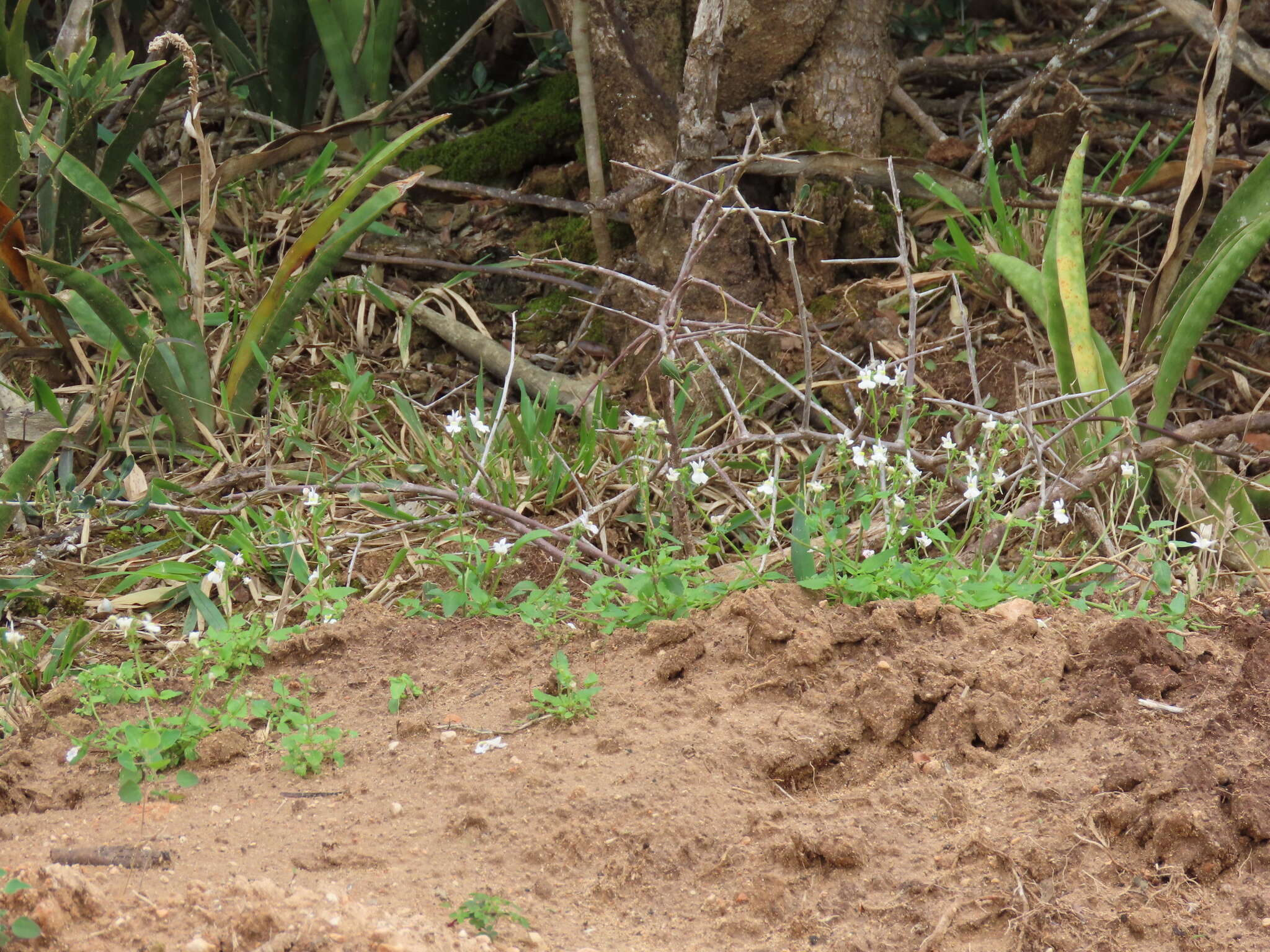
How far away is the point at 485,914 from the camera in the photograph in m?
1.46

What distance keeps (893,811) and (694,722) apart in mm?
359

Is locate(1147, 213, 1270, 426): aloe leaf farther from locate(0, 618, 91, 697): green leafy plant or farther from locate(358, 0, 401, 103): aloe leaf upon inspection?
locate(358, 0, 401, 103): aloe leaf

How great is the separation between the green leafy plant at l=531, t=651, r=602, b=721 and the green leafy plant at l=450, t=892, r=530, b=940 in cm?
45

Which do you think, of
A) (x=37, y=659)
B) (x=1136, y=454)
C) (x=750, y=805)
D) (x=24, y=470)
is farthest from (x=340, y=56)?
(x=750, y=805)

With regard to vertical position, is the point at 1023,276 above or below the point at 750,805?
above

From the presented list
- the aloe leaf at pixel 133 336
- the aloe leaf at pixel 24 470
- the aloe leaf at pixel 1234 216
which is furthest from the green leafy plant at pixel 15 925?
the aloe leaf at pixel 1234 216

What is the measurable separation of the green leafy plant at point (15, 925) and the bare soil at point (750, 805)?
0.03 metres

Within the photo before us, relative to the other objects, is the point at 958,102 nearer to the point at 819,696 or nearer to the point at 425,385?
the point at 425,385

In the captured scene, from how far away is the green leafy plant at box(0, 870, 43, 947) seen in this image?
50.7 inches

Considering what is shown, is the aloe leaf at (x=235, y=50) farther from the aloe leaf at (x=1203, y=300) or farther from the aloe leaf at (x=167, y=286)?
the aloe leaf at (x=1203, y=300)

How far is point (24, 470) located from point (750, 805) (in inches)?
72.5

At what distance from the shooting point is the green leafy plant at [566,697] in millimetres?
1929

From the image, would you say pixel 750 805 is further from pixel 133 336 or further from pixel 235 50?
pixel 235 50

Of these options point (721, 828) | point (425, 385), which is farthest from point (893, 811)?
point (425, 385)
